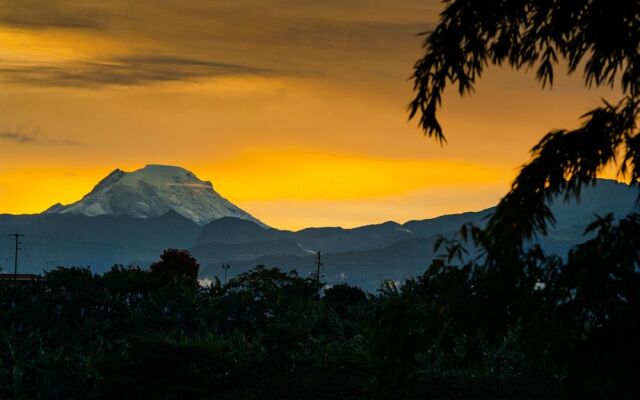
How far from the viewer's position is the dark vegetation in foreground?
976 cm

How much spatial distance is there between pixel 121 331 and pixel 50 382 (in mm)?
4218

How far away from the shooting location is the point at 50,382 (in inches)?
676

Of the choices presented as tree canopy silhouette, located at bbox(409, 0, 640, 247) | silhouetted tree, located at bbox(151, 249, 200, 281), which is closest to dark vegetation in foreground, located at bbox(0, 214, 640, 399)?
tree canopy silhouette, located at bbox(409, 0, 640, 247)

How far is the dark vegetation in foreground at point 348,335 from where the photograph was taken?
9.76m

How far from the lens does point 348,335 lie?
21844mm

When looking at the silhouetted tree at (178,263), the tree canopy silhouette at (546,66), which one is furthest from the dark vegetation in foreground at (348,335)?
the silhouetted tree at (178,263)

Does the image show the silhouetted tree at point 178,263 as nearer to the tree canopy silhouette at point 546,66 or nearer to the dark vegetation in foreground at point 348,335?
the dark vegetation in foreground at point 348,335

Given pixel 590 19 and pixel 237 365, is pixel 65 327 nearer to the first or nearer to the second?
pixel 237 365

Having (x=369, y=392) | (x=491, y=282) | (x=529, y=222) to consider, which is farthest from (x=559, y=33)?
(x=369, y=392)

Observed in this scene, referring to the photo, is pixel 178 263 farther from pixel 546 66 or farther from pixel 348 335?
pixel 546 66

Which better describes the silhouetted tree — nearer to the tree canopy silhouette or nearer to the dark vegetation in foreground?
the dark vegetation in foreground

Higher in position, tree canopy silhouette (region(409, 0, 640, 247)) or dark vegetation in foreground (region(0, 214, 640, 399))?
tree canopy silhouette (region(409, 0, 640, 247))

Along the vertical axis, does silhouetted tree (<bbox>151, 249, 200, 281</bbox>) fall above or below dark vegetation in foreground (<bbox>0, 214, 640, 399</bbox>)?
above

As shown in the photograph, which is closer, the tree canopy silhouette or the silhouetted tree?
the tree canopy silhouette
